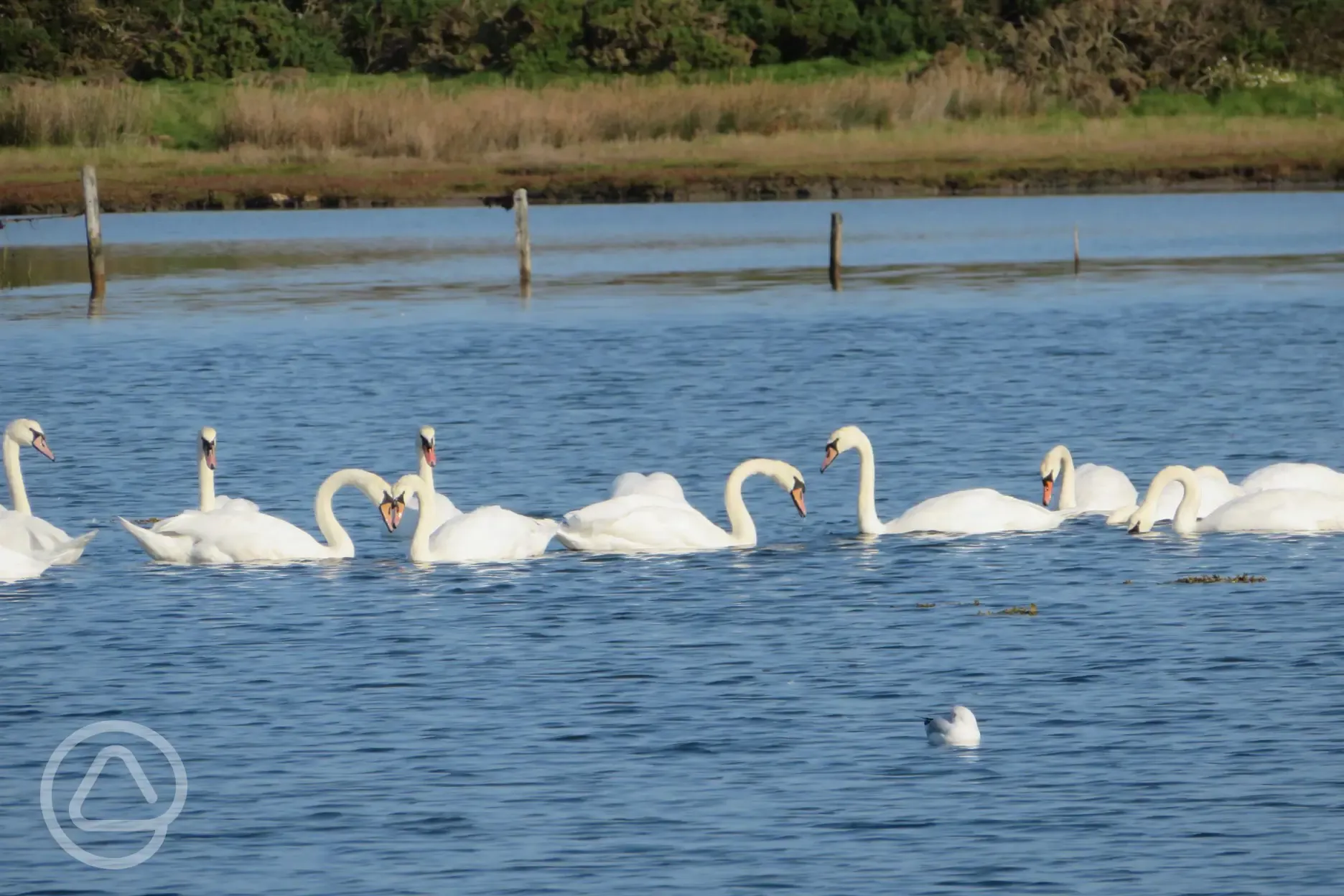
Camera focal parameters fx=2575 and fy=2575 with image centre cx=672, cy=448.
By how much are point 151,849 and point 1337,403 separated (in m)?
16.7

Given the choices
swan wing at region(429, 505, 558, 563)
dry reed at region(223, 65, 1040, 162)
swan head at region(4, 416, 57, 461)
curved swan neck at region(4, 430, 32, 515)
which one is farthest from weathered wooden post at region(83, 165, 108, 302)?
swan wing at region(429, 505, 558, 563)

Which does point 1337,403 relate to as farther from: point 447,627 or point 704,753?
point 704,753

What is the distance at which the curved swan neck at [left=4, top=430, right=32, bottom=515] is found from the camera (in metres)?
18.0

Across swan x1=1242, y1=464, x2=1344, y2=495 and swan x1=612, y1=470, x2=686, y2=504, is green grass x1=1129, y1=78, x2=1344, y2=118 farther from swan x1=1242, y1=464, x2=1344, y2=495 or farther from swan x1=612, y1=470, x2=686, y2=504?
swan x1=612, y1=470, x2=686, y2=504

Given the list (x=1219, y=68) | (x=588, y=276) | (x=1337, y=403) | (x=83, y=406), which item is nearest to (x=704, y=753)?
(x=1337, y=403)

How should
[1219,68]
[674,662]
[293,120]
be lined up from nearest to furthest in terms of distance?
[674,662] < [293,120] < [1219,68]

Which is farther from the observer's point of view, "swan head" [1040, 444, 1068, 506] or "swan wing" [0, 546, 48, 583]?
"swan head" [1040, 444, 1068, 506]

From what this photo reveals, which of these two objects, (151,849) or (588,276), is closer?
(151,849)

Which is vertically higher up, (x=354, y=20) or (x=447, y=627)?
(x=354, y=20)

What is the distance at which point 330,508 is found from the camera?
675 inches

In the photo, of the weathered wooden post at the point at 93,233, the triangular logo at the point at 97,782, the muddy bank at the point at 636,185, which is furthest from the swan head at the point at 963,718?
the muddy bank at the point at 636,185

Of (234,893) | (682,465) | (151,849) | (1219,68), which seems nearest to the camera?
(234,893)

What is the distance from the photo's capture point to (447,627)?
14914 mm

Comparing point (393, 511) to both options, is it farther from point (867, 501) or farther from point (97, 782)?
point (97, 782)
